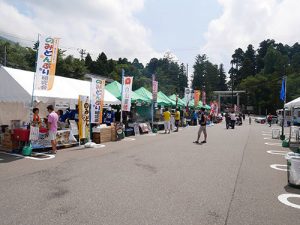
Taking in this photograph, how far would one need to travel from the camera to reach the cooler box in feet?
33.0

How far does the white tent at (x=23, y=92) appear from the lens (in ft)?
35.4

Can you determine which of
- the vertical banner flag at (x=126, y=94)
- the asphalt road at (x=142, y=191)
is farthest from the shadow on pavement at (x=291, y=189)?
the vertical banner flag at (x=126, y=94)

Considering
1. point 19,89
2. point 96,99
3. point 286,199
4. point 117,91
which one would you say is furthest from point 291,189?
point 117,91

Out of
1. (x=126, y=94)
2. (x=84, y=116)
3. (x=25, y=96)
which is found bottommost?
(x=84, y=116)

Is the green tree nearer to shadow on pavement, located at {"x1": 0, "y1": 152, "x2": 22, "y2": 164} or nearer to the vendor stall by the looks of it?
the vendor stall

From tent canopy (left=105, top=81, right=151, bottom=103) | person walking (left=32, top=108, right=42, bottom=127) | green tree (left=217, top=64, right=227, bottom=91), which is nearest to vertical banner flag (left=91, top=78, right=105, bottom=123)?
person walking (left=32, top=108, right=42, bottom=127)

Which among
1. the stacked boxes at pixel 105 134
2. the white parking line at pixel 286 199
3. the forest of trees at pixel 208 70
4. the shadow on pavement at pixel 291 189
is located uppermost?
the forest of trees at pixel 208 70

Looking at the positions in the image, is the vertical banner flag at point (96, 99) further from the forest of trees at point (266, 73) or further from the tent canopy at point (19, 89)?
the forest of trees at point (266, 73)

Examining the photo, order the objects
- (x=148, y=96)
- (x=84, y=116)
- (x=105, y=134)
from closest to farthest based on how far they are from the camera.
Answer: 1. (x=84, y=116)
2. (x=105, y=134)
3. (x=148, y=96)

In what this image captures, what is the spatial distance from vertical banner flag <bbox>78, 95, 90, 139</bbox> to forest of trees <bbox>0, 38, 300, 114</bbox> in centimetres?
2558

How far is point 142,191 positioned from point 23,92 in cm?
718

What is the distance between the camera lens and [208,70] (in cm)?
9419

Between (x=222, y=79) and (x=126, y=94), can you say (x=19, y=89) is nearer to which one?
(x=126, y=94)

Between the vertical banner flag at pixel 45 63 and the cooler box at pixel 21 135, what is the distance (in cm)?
163
